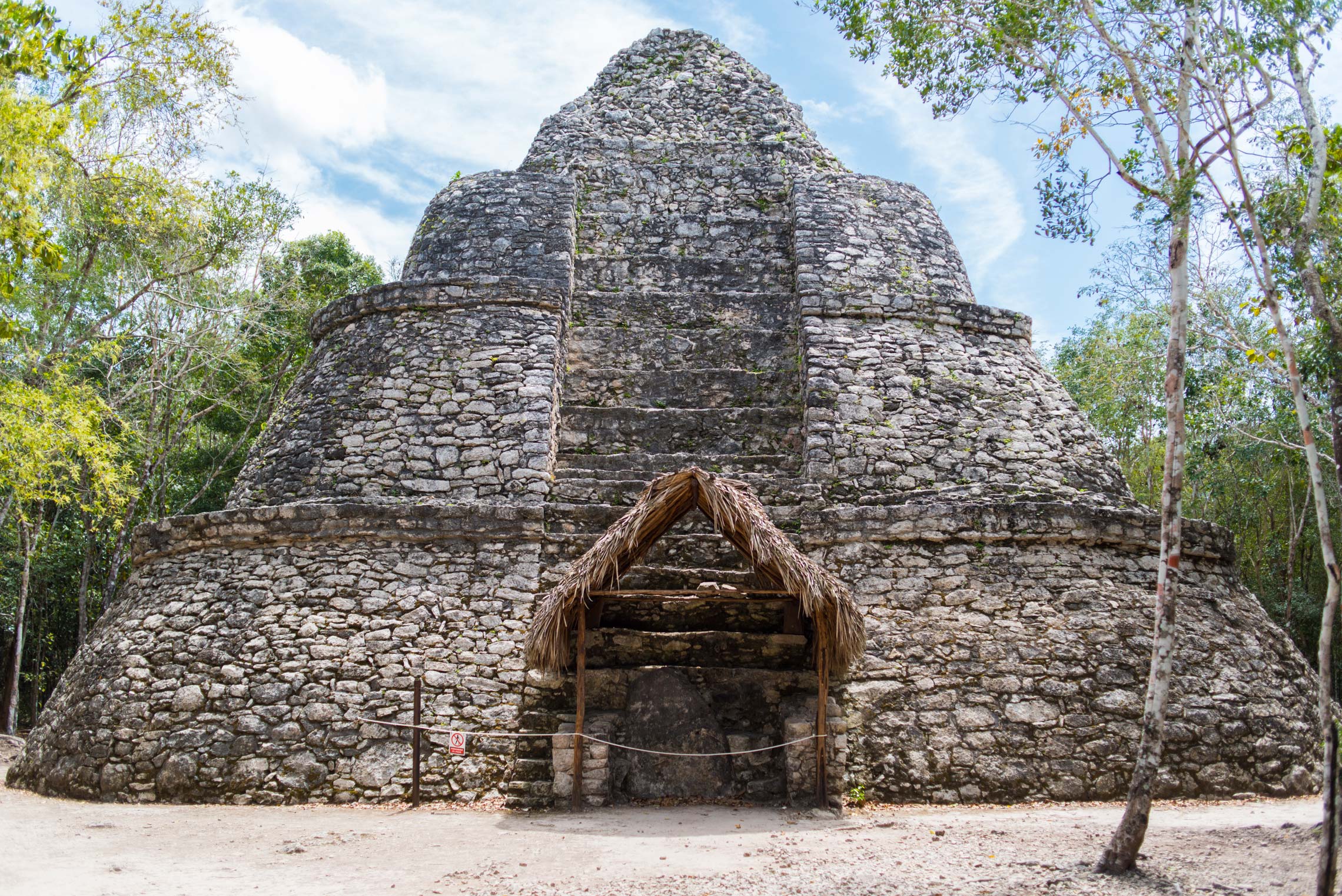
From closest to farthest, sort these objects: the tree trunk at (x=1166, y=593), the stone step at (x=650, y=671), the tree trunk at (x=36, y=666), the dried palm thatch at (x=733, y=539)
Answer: the tree trunk at (x=1166, y=593), the dried palm thatch at (x=733, y=539), the stone step at (x=650, y=671), the tree trunk at (x=36, y=666)

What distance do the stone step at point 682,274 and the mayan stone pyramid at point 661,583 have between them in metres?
0.58

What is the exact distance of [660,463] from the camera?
8.46 metres

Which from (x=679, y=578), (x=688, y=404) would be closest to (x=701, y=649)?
(x=679, y=578)

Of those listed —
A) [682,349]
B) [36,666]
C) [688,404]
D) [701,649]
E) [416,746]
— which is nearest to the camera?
[416,746]

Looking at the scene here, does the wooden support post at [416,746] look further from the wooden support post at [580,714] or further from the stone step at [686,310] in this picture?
the stone step at [686,310]

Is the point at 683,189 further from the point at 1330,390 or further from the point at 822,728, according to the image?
the point at 1330,390

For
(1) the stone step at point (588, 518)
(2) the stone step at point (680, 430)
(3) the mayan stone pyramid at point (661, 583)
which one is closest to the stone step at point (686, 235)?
(3) the mayan stone pyramid at point (661, 583)

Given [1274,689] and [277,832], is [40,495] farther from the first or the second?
[1274,689]

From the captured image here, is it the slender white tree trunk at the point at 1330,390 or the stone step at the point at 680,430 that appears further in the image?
the stone step at the point at 680,430

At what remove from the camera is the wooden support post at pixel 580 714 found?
20.6 feet

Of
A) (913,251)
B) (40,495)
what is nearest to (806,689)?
(913,251)

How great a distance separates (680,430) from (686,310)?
1824mm

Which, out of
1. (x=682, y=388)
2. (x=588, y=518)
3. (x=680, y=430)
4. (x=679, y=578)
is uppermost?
(x=682, y=388)

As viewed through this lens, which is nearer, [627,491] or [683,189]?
[627,491]
